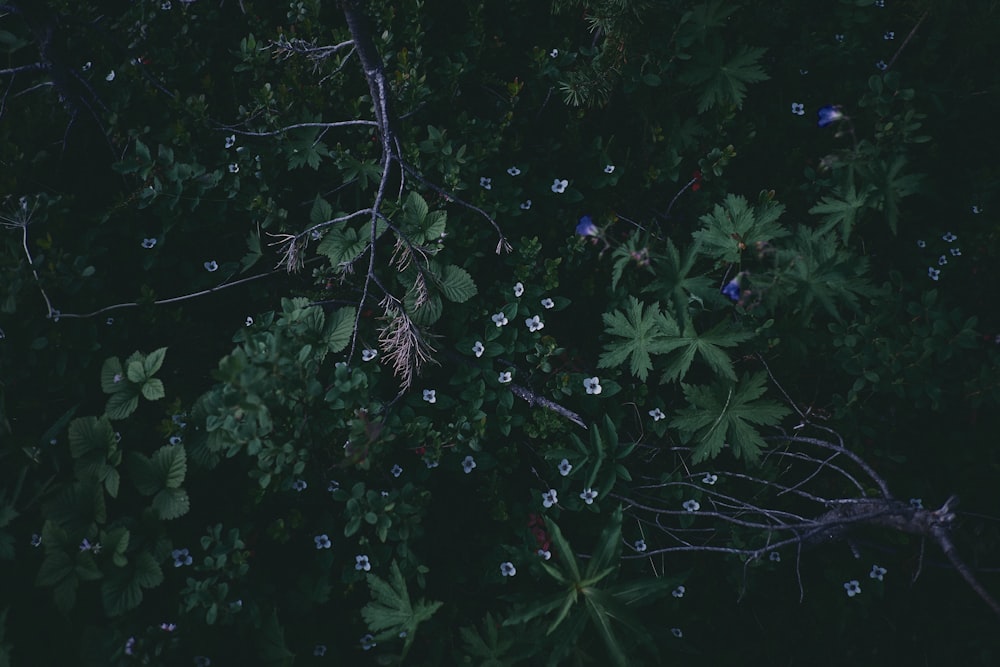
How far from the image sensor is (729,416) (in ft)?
8.75

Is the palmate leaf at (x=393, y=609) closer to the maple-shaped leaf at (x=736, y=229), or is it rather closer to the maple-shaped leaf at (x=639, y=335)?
the maple-shaped leaf at (x=639, y=335)

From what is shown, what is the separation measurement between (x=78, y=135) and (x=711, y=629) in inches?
153

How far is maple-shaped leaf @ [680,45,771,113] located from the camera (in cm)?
300

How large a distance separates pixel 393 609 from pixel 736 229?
206 centimetres

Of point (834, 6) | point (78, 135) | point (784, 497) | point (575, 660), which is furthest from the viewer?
point (834, 6)

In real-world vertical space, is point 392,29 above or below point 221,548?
above

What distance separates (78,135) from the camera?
3.29m

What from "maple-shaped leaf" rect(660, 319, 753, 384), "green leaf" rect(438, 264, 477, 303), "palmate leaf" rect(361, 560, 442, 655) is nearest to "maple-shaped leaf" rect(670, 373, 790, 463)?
"maple-shaped leaf" rect(660, 319, 753, 384)

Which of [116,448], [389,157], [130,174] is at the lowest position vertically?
[116,448]

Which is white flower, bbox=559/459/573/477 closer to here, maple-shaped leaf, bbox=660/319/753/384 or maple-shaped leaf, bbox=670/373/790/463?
maple-shaped leaf, bbox=670/373/790/463

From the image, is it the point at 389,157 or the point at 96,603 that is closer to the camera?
the point at 96,603

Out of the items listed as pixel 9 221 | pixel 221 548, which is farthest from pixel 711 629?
pixel 9 221

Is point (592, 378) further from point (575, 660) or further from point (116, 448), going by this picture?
point (116, 448)

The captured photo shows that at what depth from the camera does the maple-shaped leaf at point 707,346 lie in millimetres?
2520
